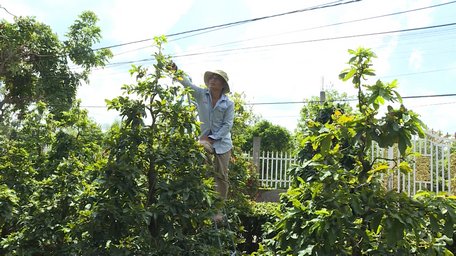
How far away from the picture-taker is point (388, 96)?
73.7 inches

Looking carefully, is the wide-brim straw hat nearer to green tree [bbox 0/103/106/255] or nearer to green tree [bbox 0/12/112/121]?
green tree [bbox 0/103/106/255]

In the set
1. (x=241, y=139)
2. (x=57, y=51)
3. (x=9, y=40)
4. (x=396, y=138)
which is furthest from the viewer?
(x=57, y=51)

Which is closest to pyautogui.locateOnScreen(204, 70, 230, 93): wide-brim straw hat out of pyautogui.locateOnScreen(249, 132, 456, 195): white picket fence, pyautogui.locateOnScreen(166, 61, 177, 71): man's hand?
pyautogui.locateOnScreen(166, 61, 177, 71): man's hand

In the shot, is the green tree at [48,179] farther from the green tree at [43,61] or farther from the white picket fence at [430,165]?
the green tree at [43,61]

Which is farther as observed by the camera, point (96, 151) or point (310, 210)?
point (96, 151)

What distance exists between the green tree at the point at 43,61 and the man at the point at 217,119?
7.04 metres

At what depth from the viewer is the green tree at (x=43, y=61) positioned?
988cm

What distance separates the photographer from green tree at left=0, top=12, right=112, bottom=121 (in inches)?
389

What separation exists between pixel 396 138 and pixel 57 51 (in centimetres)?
1024

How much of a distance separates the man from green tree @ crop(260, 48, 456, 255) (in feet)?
5.41

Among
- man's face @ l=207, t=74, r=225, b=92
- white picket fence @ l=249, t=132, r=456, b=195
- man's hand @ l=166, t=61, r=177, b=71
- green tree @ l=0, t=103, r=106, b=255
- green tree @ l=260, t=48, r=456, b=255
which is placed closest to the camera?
green tree @ l=260, t=48, r=456, b=255

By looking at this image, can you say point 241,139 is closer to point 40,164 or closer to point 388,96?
point 40,164

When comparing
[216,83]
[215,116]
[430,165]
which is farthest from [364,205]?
[430,165]

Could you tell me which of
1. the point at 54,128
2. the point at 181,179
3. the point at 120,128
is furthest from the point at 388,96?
the point at 54,128
